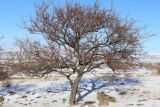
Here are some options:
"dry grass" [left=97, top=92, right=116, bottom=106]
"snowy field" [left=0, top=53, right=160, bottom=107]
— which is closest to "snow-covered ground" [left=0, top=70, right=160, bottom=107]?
"snowy field" [left=0, top=53, right=160, bottom=107]

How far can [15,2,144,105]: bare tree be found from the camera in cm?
1955

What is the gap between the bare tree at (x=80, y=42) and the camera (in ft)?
64.1

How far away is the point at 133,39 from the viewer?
2016cm

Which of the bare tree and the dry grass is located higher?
the bare tree

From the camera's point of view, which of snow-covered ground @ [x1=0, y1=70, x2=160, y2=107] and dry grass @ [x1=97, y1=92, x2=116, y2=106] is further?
snow-covered ground @ [x1=0, y1=70, x2=160, y2=107]

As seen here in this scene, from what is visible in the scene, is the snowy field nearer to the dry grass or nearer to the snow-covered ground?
the snow-covered ground

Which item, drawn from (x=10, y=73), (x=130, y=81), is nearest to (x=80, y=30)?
(x=10, y=73)

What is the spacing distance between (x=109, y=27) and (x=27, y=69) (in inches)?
196

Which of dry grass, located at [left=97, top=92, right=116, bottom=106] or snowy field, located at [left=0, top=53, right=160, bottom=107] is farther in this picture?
snowy field, located at [left=0, top=53, right=160, bottom=107]

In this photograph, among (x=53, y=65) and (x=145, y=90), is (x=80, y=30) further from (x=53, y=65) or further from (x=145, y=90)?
(x=145, y=90)

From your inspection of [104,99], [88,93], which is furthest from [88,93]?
[104,99]

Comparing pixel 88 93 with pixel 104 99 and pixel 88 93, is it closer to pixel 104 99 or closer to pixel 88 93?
pixel 88 93

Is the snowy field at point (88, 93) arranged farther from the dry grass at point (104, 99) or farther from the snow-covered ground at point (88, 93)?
the dry grass at point (104, 99)

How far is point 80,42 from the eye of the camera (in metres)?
20.2
